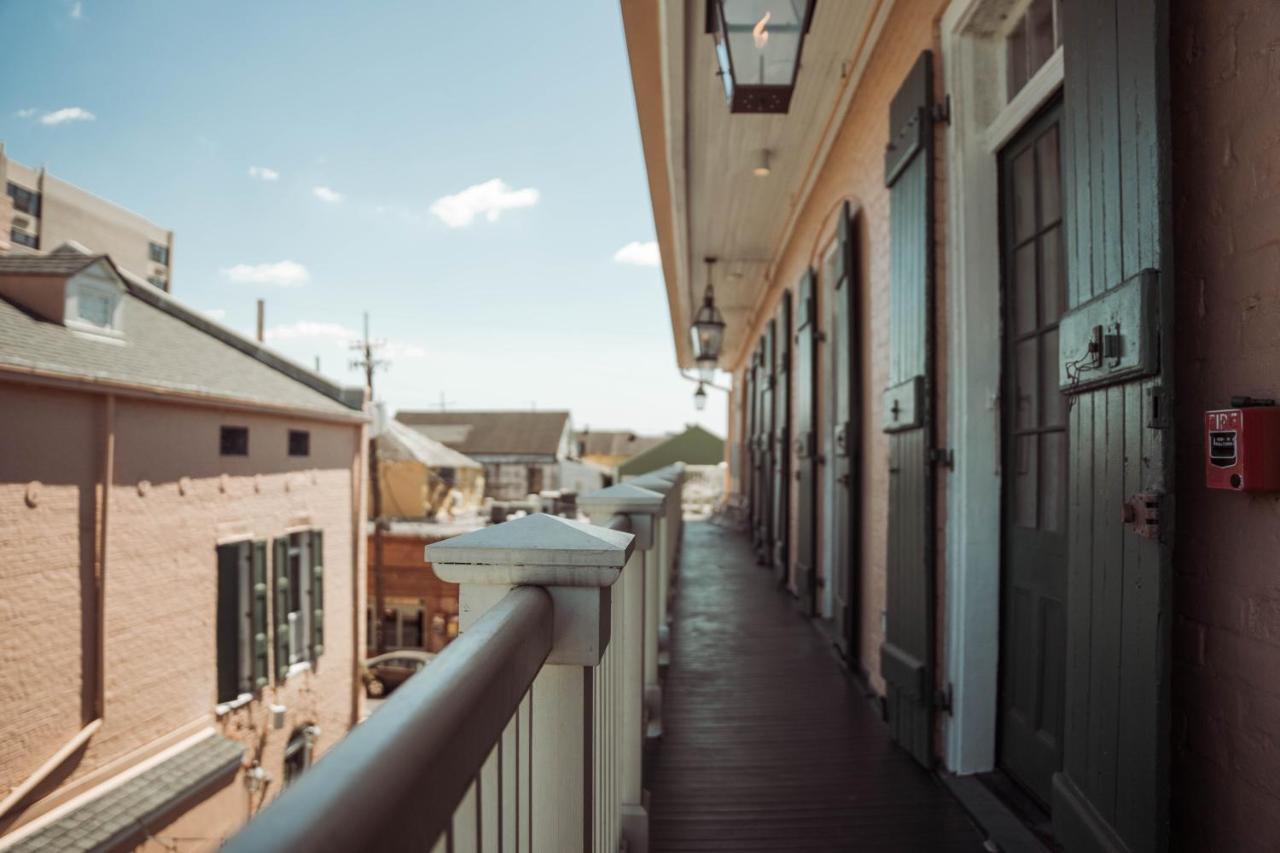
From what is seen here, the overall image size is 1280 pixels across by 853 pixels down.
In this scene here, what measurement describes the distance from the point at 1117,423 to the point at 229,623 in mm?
11680

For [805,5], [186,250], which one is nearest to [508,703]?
[805,5]

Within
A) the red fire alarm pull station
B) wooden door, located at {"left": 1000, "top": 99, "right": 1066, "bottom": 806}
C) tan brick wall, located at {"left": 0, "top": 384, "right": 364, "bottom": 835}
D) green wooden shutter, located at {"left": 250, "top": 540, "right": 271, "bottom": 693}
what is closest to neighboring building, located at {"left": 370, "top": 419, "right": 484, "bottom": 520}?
tan brick wall, located at {"left": 0, "top": 384, "right": 364, "bottom": 835}

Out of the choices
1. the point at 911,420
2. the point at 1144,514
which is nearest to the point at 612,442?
the point at 911,420

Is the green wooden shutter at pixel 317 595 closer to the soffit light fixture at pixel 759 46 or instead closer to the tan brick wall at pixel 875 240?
the tan brick wall at pixel 875 240

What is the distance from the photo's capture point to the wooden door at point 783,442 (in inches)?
278

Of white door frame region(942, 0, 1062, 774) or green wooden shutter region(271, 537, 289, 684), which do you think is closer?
white door frame region(942, 0, 1062, 774)

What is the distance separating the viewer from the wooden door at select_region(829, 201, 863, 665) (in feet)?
13.8

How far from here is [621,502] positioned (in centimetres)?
261

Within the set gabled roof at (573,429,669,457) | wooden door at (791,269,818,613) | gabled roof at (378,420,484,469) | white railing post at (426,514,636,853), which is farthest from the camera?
gabled roof at (573,429,669,457)

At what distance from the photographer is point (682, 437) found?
17.2 m

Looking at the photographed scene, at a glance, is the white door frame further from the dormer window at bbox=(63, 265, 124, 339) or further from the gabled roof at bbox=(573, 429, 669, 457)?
the gabled roof at bbox=(573, 429, 669, 457)

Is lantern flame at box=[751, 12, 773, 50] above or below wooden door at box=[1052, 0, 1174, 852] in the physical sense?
above

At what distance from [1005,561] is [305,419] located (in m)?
12.1

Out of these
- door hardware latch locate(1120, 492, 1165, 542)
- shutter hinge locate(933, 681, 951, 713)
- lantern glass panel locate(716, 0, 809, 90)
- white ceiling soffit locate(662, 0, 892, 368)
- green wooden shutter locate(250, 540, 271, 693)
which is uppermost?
white ceiling soffit locate(662, 0, 892, 368)
